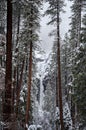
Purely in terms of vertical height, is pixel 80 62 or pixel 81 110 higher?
pixel 80 62

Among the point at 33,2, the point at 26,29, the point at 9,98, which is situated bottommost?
the point at 9,98

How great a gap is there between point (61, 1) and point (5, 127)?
16.1 metres

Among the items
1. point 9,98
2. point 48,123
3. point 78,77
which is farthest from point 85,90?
point 48,123

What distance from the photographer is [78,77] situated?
68.8ft

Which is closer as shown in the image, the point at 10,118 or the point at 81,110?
the point at 10,118

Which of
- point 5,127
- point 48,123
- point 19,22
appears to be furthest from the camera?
point 48,123

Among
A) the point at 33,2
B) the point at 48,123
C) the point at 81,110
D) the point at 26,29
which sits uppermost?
the point at 33,2

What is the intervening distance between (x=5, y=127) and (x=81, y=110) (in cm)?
1147

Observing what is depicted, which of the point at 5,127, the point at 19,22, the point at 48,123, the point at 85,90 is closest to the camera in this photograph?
the point at 5,127

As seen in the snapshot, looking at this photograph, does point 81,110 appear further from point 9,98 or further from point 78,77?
point 9,98

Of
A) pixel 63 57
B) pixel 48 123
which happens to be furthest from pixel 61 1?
pixel 48 123

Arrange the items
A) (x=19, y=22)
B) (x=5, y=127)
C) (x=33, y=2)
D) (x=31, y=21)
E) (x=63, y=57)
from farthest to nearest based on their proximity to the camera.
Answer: (x=63, y=57)
(x=19, y=22)
(x=31, y=21)
(x=33, y=2)
(x=5, y=127)

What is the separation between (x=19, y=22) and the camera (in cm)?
2666

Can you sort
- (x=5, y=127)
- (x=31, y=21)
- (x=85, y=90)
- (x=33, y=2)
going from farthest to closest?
(x=31, y=21)
(x=33, y=2)
(x=85, y=90)
(x=5, y=127)
